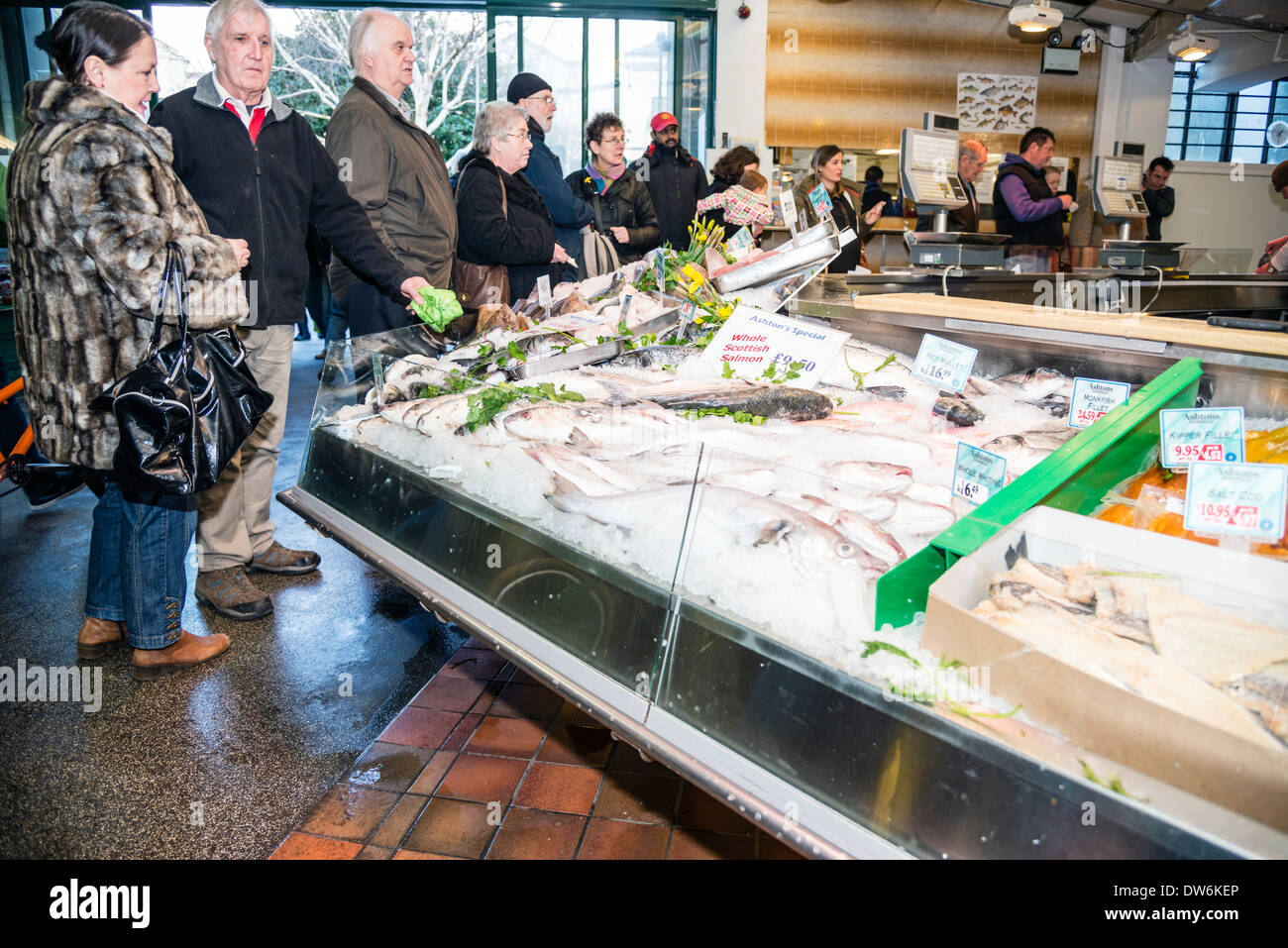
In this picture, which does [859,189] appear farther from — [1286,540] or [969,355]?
[1286,540]

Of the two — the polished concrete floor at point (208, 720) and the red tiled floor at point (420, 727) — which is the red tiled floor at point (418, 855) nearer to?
the polished concrete floor at point (208, 720)

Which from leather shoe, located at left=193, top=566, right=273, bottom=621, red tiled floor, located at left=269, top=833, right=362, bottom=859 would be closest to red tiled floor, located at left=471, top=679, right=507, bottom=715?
red tiled floor, located at left=269, top=833, right=362, bottom=859

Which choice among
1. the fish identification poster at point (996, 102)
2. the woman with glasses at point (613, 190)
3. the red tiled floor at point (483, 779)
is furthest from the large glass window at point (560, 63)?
the red tiled floor at point (483, 779)

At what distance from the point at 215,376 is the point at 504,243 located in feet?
5.94

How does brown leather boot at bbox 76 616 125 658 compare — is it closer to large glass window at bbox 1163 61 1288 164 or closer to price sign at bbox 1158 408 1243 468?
price sign at bbox 1158 408 1243 468

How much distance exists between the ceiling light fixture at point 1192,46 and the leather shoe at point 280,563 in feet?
42.9

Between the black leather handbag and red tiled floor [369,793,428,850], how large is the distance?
3.74 feet

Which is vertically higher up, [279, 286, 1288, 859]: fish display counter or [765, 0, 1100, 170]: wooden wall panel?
[765, 0, 1100, 170]: wooden wall panel

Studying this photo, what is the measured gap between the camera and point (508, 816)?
213 cm

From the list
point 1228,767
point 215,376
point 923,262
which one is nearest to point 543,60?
point 923,262

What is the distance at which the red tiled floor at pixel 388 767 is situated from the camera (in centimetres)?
229

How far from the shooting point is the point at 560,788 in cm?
225

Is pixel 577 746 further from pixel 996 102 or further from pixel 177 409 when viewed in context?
pixel 996 102

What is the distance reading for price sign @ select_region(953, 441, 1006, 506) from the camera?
139 cm
